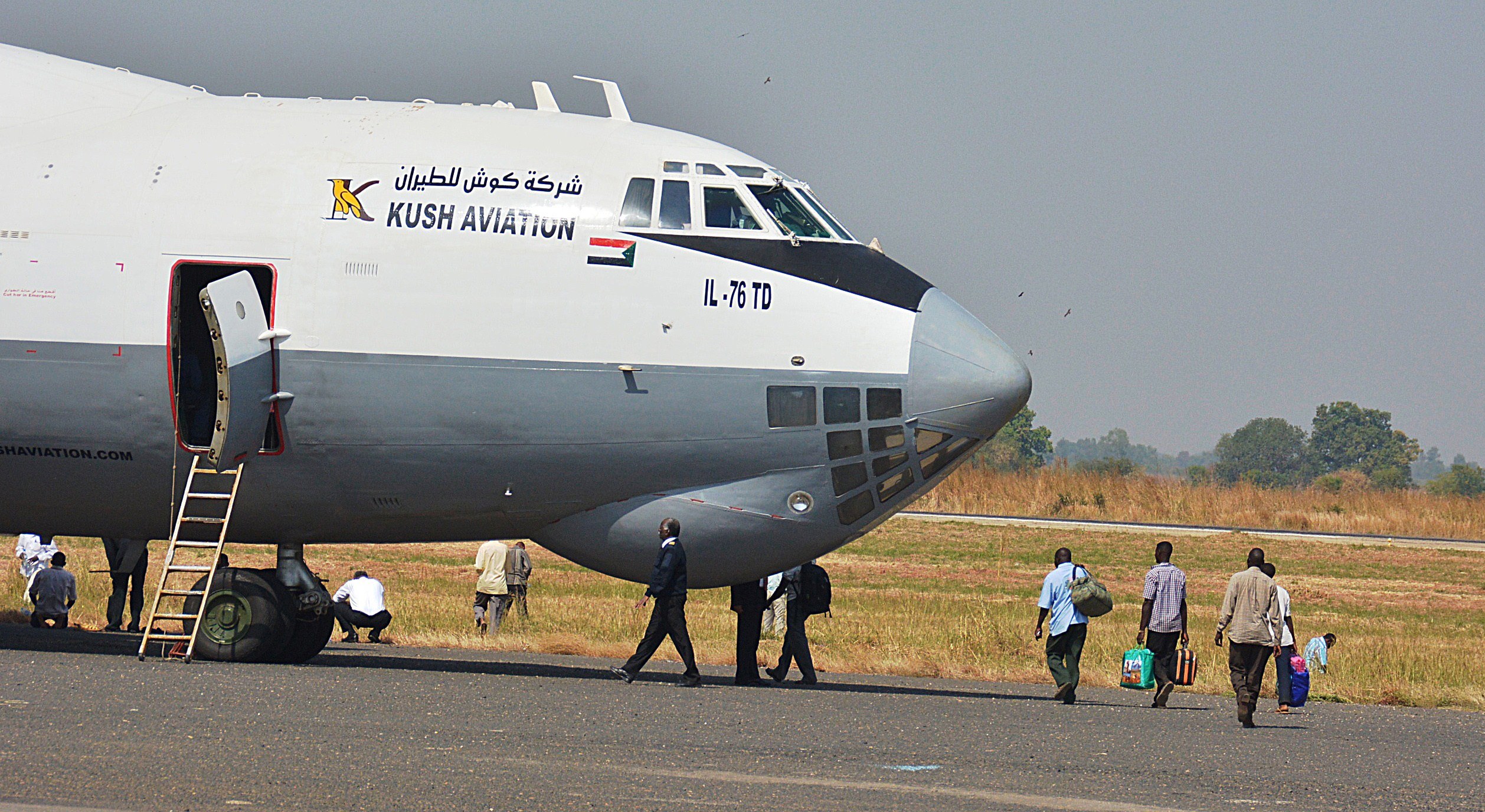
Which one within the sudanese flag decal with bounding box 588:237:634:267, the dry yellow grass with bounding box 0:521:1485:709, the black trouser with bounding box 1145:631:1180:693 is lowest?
the dry yellow grass with bounding box 0:521:1485:709

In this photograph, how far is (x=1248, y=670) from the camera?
646 inches

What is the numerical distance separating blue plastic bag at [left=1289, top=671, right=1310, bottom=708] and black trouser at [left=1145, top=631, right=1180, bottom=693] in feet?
4.47

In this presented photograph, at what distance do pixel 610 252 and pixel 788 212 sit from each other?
200 cm

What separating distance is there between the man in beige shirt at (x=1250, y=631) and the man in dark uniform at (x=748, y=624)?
498 cm

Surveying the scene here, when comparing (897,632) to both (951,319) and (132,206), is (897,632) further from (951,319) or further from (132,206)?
(132,206)

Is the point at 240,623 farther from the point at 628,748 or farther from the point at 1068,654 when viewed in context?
the point at 1068,654

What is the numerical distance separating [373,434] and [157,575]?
2170cm

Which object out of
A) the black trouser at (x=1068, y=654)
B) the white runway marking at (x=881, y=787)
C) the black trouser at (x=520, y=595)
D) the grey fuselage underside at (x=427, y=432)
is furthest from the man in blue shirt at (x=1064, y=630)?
the black trouser at (x=520, y=595)

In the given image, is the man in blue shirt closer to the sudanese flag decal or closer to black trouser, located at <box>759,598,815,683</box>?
black trouser, located at <box>759,598,815,683</box>

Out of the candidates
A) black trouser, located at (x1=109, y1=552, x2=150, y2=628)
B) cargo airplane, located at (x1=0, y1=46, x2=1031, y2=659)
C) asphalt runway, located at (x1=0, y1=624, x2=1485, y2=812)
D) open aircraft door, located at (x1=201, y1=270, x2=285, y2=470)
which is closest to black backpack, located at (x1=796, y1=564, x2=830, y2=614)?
asphalt runway, located at (x1=0, y1=624, x2=1485, y2=812)

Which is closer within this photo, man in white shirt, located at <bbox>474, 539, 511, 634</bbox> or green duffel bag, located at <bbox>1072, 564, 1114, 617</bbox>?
green duffel bag, located at <bbox>1072, 564, 1114, 617</bbox>

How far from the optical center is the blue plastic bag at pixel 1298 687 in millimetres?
18250

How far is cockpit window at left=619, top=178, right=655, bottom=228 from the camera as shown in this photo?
16453 mm

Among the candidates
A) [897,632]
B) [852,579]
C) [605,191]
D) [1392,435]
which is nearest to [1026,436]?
[1392,435]
